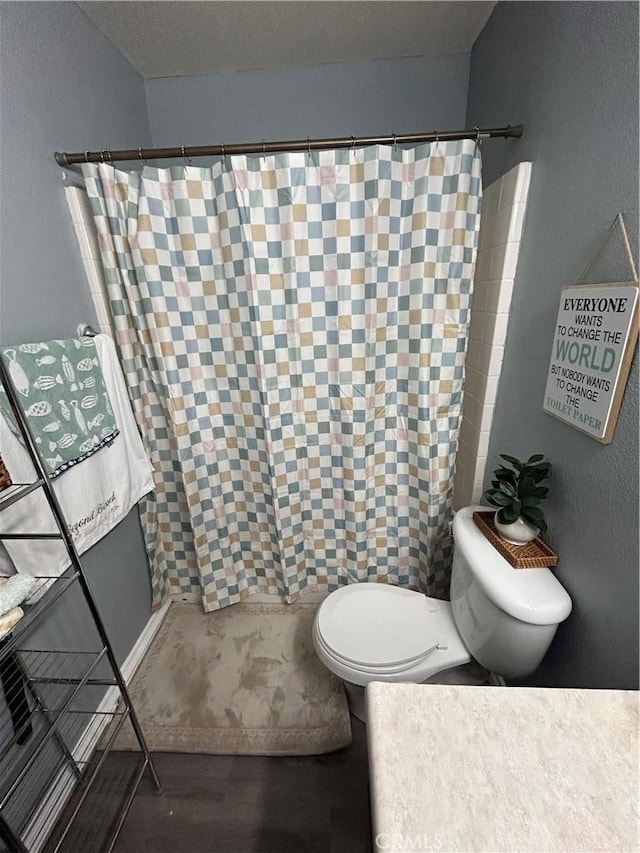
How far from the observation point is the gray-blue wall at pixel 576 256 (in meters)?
0.73

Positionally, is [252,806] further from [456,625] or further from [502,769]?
[502,769]

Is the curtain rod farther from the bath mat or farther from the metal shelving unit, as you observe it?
the bath mat

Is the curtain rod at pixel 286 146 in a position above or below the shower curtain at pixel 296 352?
above

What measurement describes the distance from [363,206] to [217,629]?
181 centimetres

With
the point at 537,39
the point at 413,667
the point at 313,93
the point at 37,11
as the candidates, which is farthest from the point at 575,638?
the point at 37,11

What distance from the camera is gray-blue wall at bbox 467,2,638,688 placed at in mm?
731

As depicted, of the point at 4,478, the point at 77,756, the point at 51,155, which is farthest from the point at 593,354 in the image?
the point at 77,756

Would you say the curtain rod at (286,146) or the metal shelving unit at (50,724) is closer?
the metal shelving unit at (50,724)

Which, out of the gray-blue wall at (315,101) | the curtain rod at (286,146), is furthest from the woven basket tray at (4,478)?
the gray-blue wall at (315,101)

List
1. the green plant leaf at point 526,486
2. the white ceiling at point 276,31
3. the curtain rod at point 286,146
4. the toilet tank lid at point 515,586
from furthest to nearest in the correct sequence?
the white ceiling at point 276,31
the curtain rod at point 286,146
the green plant leaf at point 526,486
the toilet tank lid at point 515,586

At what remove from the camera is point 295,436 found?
145cm

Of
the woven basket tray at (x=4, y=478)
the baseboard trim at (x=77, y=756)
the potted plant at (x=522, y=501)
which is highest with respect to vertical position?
the woven basket tray at (x=4, y=478)

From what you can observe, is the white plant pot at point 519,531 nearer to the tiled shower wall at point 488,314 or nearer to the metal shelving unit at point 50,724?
the tiled shower wall at point 488,314

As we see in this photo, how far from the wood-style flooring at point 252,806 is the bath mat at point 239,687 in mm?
38
